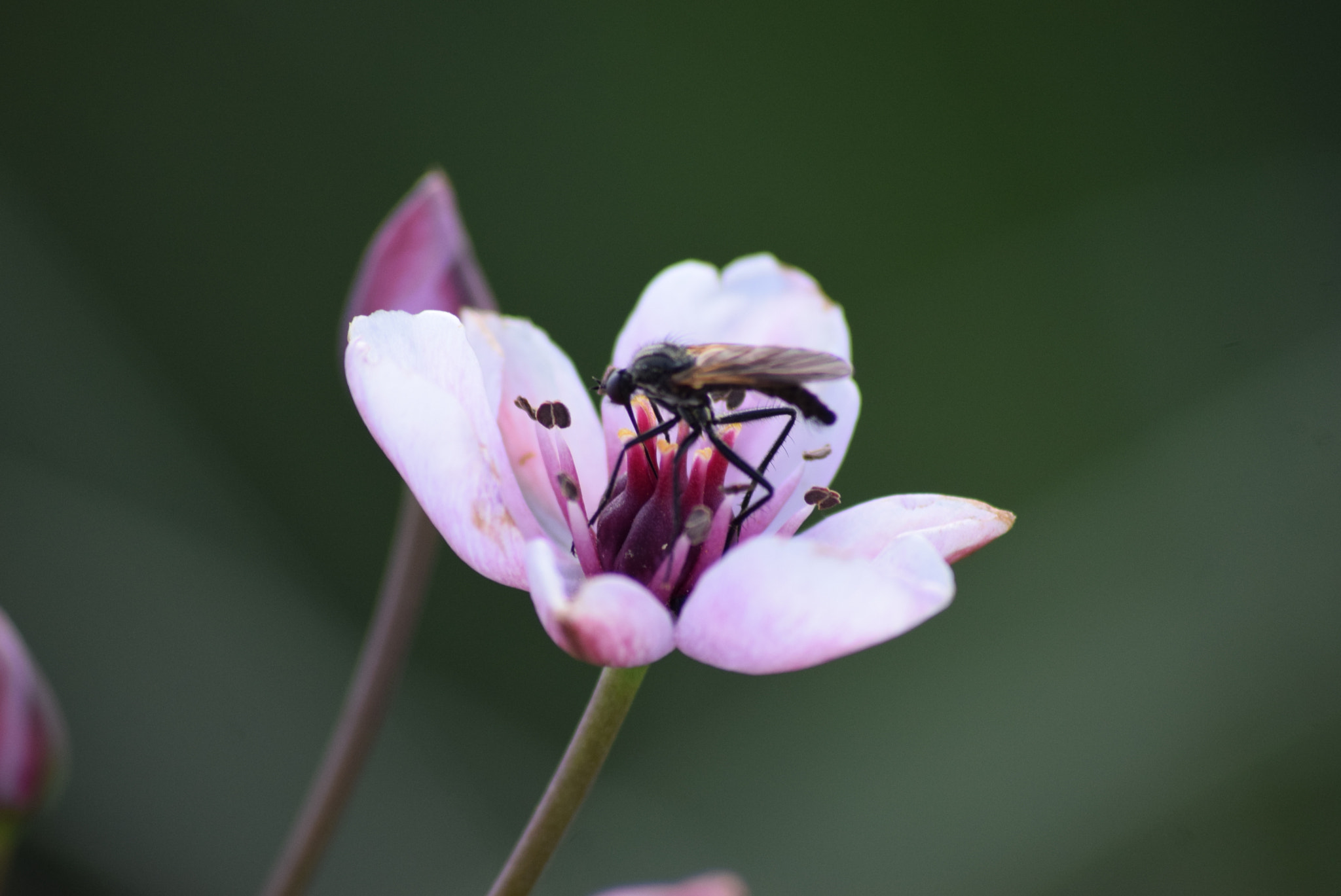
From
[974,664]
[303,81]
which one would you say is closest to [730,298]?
[974,664]

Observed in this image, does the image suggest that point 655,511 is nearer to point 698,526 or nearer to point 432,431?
point 698,526

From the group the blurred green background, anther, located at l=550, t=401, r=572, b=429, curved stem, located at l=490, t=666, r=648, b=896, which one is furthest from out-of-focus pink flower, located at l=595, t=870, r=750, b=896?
the blurred green background

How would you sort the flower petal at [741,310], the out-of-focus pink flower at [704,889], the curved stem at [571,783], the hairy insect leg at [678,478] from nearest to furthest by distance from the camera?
the out-of-focus pink flower at [704,889] → the curved stem at [571,783] → the hairy insect leg at [678,478] → the flower petal at [741,310]

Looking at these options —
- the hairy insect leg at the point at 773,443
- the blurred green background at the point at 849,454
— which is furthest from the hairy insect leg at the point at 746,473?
the blurred green background at the point at 849,454

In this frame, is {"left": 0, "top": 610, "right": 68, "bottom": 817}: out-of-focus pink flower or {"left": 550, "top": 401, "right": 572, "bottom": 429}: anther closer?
{"left": 0, "top": 610, "right": 68, "bottom": 817}: out-of-focus pink flower

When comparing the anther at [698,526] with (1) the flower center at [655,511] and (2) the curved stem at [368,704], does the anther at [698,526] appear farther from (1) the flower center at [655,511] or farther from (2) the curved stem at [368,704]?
(2) the curved stem at [368,704]

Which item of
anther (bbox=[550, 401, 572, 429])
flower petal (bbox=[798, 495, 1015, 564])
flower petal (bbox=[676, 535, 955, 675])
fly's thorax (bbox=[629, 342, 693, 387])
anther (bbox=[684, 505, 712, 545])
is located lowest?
flower petal (bbox=[676, 535, 955, 675])

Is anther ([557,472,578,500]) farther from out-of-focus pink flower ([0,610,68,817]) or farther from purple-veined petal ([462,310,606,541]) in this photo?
out-of-focus pink flower ([0,610,68,817])

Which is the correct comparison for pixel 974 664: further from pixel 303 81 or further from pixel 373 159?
pixel 303 81

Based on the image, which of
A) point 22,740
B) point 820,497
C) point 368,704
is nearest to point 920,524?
point 820,497
